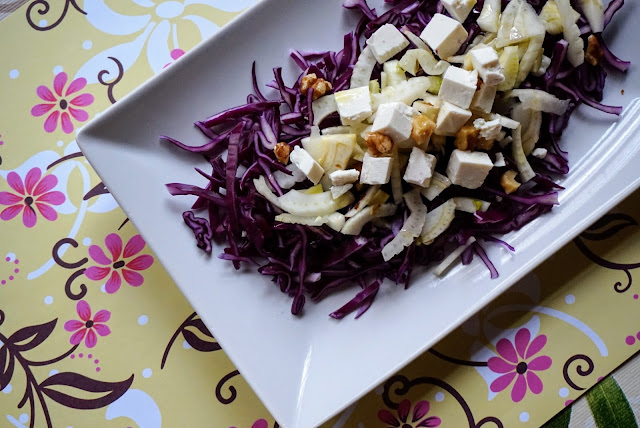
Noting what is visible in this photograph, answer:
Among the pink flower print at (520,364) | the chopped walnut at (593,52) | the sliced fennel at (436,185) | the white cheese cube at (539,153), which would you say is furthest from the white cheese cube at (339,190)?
the chopped walnut at (593,52)

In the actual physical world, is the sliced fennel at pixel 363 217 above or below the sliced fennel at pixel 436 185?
Answer: above

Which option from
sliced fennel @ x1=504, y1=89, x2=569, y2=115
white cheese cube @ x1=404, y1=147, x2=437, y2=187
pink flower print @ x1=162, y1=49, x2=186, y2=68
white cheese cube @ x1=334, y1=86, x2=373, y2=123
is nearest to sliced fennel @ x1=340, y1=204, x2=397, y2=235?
white cheese cube @ x1=404, y1=147, x2=437, y2=187

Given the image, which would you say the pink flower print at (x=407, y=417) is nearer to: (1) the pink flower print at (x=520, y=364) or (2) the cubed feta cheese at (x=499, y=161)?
(1) the pink flower print at (x=520, y=364)

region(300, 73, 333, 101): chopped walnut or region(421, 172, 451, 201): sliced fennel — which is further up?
region(300, 73, 333, 101): chopped walnut

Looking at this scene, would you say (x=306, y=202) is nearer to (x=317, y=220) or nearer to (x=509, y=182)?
(x=317, y=220)

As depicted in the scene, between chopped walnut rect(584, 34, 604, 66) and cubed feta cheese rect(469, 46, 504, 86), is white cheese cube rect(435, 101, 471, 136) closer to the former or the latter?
cubed feta cheese rect(469, 46, 504, 86)

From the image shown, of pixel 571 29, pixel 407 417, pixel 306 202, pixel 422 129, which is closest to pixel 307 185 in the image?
pixel 306 202
